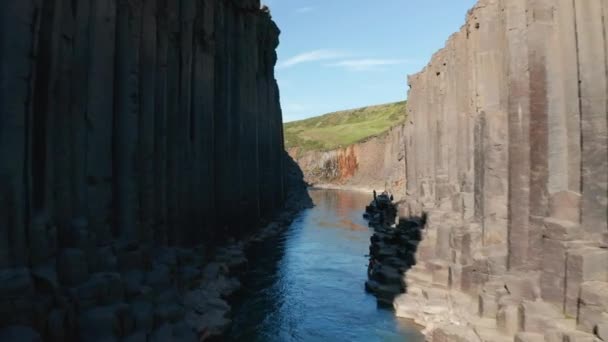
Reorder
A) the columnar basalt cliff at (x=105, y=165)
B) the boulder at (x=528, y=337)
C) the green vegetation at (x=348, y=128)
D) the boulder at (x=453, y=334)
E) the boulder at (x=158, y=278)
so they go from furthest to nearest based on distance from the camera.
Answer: the green vegetation at (x=348, y=128), the boulder at (x=158, y=278), the boulder at (x=453, y=334), the boulder at (x=528, y=337), the columnar basalt cliff at (x=105, y=165)

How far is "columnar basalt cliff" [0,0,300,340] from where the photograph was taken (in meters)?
8.77

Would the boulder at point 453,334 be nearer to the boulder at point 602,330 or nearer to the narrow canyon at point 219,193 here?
the narrow canyon at point 219,193

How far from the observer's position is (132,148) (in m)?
12.8

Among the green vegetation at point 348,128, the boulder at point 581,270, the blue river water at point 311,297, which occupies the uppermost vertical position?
the green vegetation at point 348,128

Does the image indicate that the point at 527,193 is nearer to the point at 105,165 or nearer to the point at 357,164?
the point at 105,165


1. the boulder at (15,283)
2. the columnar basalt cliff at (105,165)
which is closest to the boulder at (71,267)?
the columnar basalt cliff at (105,165)

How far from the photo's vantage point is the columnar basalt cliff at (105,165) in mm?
8766

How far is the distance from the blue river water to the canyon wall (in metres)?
31.2

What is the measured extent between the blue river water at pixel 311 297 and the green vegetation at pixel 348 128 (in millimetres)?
57640

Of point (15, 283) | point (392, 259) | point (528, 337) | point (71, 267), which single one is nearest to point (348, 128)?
point (392, 259)

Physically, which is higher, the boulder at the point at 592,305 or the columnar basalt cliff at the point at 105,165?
the columnar basalt cliff at the point at 105,165

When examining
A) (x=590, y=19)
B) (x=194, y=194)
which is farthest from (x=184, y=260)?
(x=590, y=19)

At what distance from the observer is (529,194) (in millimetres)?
11070

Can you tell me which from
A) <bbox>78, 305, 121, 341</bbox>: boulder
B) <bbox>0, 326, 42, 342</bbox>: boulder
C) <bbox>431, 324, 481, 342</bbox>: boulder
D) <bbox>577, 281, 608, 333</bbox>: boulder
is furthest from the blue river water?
<bbox>0, 326, 42, 342</bbox>: boulder
